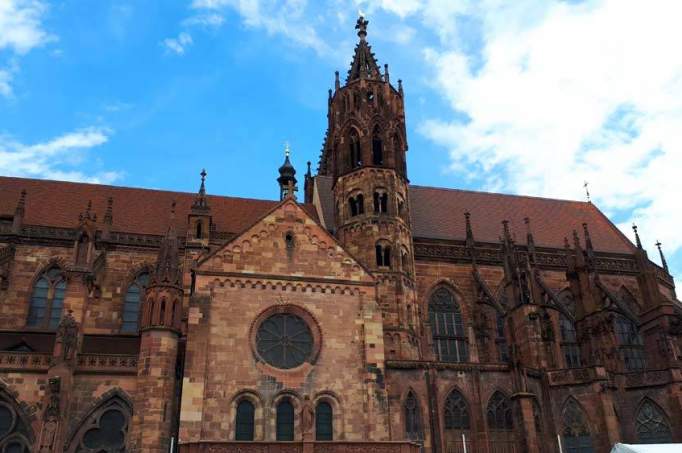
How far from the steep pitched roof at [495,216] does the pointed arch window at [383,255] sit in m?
5.01

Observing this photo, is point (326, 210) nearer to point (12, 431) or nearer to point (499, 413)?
point (499, 413)

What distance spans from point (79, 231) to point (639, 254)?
25708 mm

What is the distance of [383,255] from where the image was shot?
2825cm

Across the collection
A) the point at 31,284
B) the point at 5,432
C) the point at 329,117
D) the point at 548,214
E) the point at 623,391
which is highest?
the point at 329,117

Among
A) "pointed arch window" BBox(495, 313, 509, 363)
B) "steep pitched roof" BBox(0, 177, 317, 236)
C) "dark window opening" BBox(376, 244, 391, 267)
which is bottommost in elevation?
"pointed arch window" BBox(495, 313, 509, 363)

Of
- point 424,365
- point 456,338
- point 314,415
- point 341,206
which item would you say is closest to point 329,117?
point 341,206

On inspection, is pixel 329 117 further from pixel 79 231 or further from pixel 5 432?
pixel 5 432

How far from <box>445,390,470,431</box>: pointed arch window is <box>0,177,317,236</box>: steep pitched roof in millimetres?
12254

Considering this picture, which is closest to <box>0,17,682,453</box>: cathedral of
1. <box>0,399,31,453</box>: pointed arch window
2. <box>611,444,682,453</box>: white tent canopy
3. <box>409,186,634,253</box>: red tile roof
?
<box>0,399,31,453</box>: pointed arch window

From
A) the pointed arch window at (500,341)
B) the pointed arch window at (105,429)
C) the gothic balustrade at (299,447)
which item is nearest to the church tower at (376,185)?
the pointed arch window at (500,341)

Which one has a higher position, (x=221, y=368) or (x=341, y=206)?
(x=341, y=206)

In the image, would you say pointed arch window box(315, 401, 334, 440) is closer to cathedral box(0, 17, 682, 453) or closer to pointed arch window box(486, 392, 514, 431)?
cathedral box(0, 17, 682, 453)

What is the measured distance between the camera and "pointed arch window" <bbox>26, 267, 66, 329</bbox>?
1069 inches

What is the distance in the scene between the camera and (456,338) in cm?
3019
